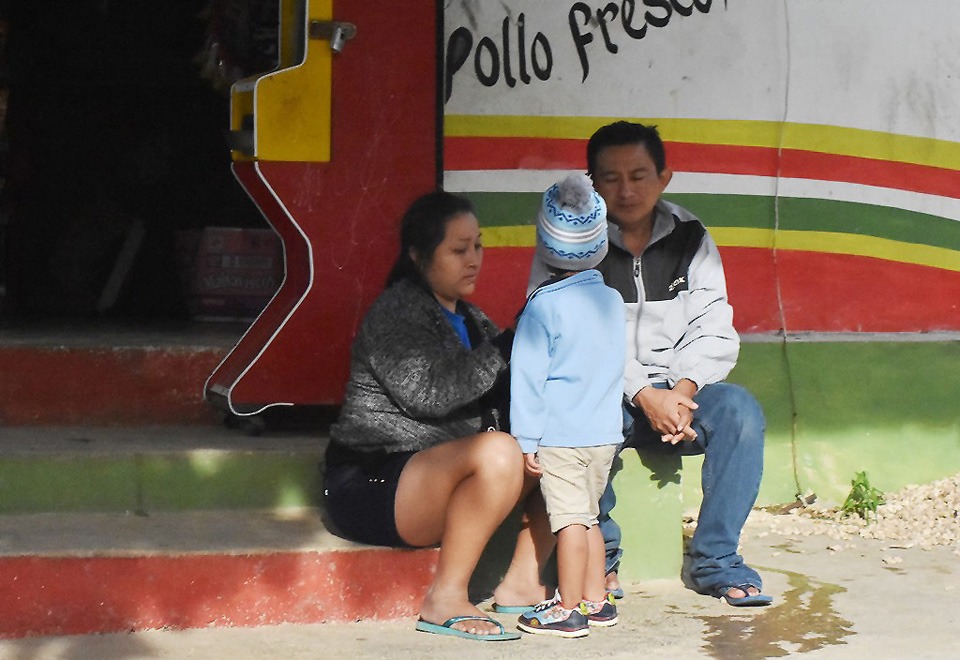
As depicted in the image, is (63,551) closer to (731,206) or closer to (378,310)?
(378,310)

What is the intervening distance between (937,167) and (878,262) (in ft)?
1.51

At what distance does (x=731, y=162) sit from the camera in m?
5.60

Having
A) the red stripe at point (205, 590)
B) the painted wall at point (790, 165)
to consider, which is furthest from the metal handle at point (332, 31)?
the red stripe at point (205, 590)

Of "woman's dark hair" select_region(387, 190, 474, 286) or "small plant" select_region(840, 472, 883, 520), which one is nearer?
"woman's dark hair" select_region(387, 190, 474, 286)

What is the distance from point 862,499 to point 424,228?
2.32 m

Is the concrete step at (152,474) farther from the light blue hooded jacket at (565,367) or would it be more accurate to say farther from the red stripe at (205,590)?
the light blue hooded jacket at (565,367)

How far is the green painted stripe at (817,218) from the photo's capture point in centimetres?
558

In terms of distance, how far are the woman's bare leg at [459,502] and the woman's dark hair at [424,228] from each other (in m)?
0.51

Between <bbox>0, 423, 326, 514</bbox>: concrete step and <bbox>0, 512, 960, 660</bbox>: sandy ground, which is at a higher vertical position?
<bbox>0, 423, 326, 514</bbox>: concrete step

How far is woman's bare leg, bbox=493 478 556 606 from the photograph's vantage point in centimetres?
418

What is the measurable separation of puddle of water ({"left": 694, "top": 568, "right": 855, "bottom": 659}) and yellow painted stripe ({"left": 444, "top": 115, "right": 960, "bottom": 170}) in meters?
1.89

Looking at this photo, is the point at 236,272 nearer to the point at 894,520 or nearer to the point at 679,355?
the point at 679,355

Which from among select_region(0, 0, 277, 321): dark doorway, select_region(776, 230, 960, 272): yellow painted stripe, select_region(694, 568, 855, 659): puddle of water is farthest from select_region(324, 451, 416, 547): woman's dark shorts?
select_region(0, 0, 277, 321): dark doorway

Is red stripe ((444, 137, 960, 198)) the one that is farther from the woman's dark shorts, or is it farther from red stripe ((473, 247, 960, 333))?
the woman's dark shorts
